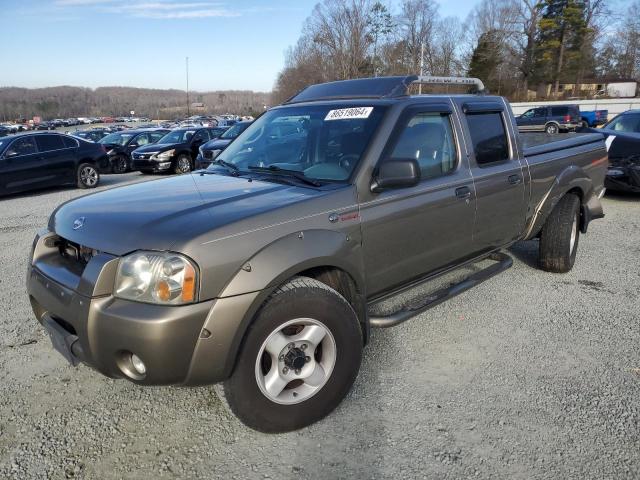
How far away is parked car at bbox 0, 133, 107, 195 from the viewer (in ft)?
37.3

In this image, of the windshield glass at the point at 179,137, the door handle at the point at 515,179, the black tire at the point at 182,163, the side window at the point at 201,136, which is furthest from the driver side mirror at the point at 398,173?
the side window at the point at 201,136

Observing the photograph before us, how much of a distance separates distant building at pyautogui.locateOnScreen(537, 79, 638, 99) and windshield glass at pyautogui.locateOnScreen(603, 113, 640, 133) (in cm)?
4938

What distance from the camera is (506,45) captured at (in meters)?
57.4

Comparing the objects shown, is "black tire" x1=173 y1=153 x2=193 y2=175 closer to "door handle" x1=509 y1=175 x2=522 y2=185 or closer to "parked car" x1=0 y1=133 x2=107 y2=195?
"parked car" x1=0 y1=133 x2=107 y2=195

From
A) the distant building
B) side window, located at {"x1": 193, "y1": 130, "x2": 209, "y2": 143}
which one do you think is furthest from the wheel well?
the distant building

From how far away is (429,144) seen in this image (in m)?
3.56

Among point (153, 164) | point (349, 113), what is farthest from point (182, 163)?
point (349, 113)

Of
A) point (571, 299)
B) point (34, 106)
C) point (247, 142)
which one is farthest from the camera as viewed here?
point (34, 106)

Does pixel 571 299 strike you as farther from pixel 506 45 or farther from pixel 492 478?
pixel 506 45

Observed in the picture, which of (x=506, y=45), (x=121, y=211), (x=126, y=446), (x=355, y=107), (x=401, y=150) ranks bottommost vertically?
(x=126, y=446)

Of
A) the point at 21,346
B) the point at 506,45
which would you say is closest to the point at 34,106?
the point at 506,45

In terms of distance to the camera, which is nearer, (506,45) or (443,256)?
(443,256)

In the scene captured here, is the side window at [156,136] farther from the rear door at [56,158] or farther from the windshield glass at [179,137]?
the rear door at [56,158]

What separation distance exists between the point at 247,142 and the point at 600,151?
13.4 ft
